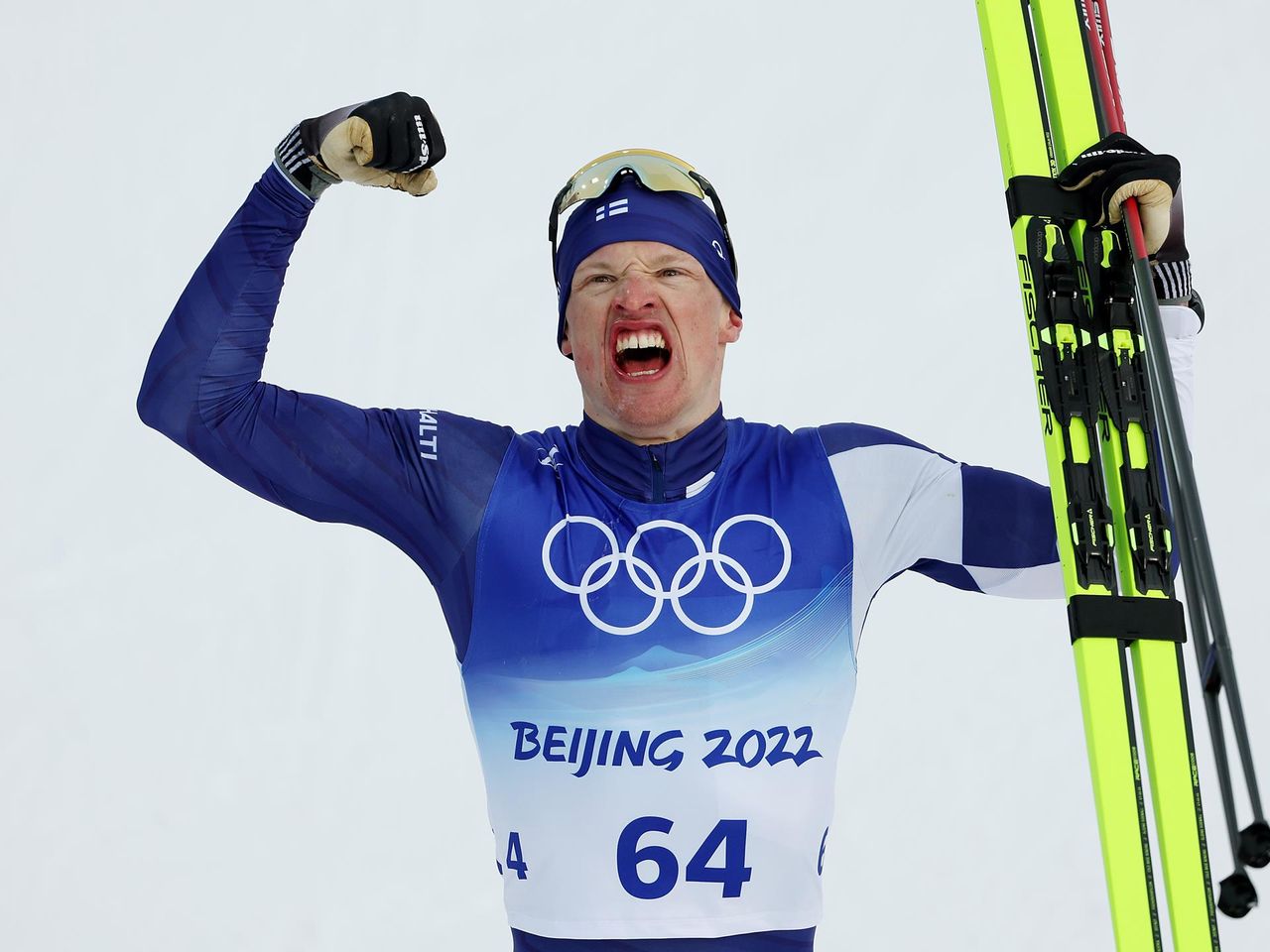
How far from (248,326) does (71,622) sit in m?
1.90

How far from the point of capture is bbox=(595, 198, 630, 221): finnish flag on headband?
262cm

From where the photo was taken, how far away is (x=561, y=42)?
448 centimetres

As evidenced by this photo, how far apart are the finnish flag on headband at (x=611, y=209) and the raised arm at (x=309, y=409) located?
34cm

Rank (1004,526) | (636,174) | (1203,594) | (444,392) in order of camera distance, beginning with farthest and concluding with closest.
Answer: (444,392)
(636,174)
(1004,526)
(1203,594)

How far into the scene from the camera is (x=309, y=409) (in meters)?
2.47

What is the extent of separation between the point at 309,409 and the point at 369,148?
41 cm

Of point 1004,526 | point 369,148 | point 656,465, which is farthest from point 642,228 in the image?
point 1004,526

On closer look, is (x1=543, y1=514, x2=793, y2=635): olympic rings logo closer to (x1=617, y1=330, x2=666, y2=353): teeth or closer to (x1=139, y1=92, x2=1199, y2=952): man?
(x1=139, y1=92, x2=1199, y2=952): man

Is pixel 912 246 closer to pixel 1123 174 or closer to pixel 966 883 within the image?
pixel 966 883

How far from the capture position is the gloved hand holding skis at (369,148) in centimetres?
229

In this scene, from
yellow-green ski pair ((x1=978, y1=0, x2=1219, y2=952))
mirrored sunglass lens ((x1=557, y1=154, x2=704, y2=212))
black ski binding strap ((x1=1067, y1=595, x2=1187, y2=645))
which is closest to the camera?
yellow-green ski pair ((x1=978, y1=0, x2=1219, y2=952))

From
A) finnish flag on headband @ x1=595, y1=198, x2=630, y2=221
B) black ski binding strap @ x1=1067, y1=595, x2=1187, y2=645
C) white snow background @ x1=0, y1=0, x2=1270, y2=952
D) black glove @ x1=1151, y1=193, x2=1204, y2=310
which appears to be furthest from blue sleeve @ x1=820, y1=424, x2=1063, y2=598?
white snow background @ x1=0, y1=0, x2=1270, y2=952

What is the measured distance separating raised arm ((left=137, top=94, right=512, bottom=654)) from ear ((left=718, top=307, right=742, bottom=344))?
16.5 inches

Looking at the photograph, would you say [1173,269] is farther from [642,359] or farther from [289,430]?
[289,430]
